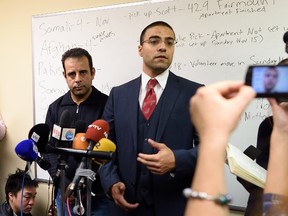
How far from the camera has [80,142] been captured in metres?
1.35

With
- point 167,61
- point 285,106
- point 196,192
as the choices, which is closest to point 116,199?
point 167,61

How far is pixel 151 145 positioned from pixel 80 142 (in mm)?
364

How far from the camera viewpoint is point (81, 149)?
1304 mm

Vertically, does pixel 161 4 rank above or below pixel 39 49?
above

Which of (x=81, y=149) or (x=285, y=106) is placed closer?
(x=285, y=106)

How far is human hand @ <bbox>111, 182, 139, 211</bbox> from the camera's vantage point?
161 cm

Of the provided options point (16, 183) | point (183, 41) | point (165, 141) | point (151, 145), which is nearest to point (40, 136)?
point (151, 145)

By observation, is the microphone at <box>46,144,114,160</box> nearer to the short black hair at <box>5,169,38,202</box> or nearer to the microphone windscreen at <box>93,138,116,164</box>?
the microphone windscreen at <box>93,138,116,164</box>

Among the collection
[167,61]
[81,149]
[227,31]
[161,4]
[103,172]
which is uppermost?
[161,4]

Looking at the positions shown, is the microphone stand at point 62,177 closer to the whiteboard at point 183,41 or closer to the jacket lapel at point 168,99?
the jacket lapel at point 168,99

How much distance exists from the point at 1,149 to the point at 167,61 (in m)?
1.93

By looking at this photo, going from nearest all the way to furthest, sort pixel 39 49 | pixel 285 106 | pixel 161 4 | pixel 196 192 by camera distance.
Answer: pixel 196 192
pixel 285 106
pixel 161 4
pixel 39 49

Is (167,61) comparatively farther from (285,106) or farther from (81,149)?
(285,106)

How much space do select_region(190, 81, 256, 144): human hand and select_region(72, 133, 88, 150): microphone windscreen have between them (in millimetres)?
840
